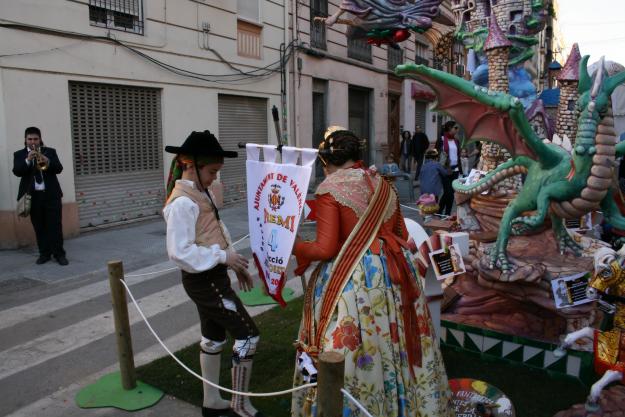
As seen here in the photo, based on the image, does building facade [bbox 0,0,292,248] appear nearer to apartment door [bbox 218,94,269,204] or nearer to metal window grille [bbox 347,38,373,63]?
apartment door [bbox 218,94,269,204]

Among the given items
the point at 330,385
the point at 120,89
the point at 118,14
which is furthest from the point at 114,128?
the point at 330,385

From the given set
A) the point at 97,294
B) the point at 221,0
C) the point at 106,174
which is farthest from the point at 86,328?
the point at 221,0

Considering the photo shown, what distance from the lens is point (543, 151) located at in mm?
3912

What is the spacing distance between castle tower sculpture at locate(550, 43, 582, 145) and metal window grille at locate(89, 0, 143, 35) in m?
7.11

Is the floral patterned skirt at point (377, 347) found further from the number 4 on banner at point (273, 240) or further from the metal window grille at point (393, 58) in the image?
the metal window grille at point (393, 58)

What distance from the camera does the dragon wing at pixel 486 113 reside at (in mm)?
3889

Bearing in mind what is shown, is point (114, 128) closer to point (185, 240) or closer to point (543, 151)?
point (185, 240)

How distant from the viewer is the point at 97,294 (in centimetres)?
599

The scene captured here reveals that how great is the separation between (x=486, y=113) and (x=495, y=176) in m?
0.65

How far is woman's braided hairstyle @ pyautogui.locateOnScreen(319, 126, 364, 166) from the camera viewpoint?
281 centimetres

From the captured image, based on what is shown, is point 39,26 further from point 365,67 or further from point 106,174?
point 365,67

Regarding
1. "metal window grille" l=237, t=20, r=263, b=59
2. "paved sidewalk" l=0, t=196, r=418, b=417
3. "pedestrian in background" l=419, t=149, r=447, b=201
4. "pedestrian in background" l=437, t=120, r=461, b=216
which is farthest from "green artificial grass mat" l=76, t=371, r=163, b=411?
"metal window grille" l=237, t=20, r=263, b=59

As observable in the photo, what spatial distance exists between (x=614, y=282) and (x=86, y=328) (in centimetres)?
431

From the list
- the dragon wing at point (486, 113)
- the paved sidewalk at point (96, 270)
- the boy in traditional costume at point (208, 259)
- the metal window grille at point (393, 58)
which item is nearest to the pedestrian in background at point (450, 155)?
the paved sidewalk at point (96, 270)
